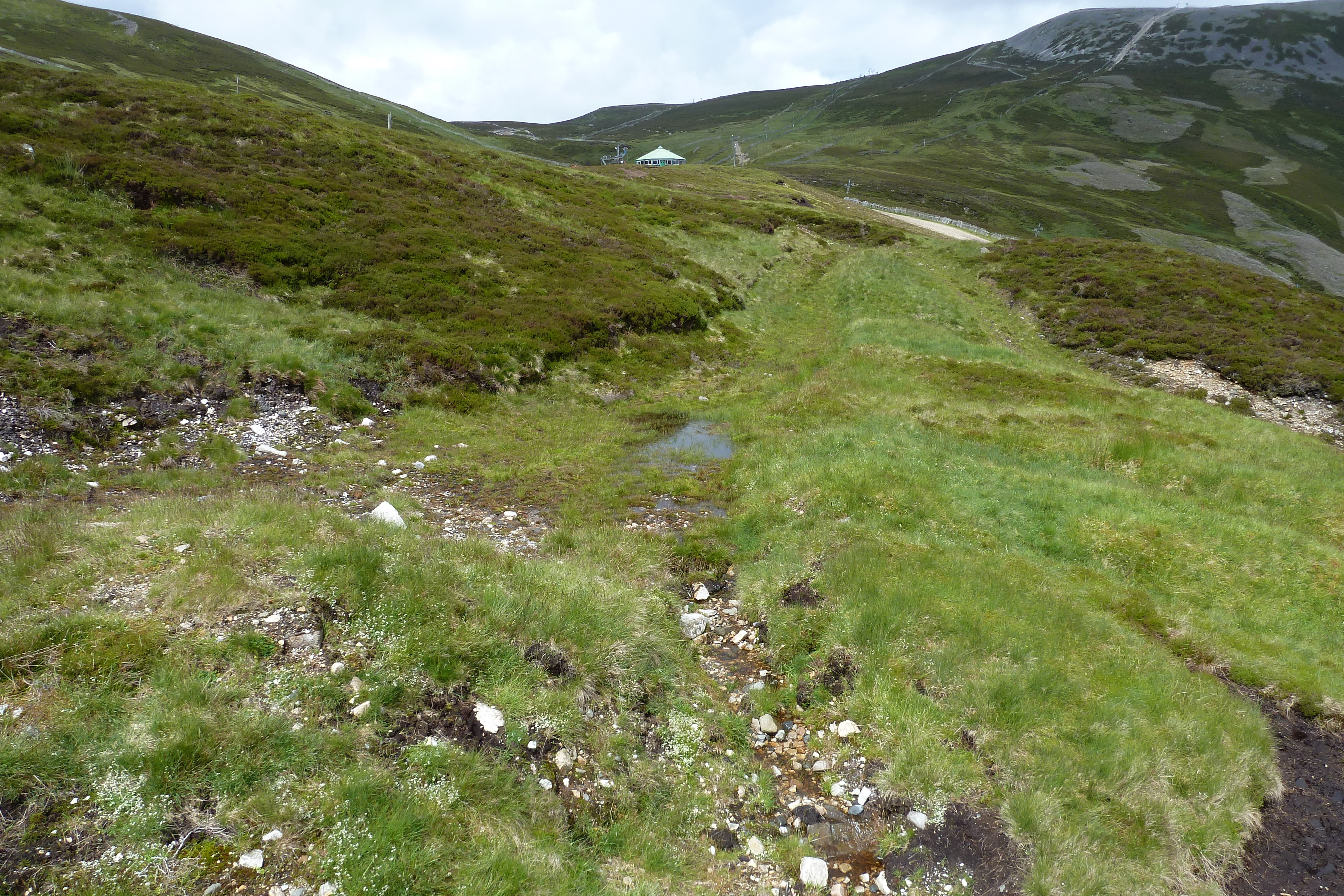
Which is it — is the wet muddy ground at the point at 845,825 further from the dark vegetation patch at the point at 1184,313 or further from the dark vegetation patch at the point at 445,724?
the dark vegetation patch at the point at 1184,313

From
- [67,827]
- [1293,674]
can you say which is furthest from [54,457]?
[1293,674]

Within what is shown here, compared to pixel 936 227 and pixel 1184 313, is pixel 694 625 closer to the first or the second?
pixel 1184 313

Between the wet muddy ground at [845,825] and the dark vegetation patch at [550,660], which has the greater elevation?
the dark vegetation patch at [550,660]

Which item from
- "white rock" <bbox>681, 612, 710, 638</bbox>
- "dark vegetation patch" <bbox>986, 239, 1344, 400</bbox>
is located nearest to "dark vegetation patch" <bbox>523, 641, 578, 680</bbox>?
"white rock" <bbox>681, 612, 710, 638</bbox>

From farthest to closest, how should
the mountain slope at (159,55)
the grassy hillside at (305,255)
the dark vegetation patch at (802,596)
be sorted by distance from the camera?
the mountain slope at (159,55), the grassy hillside at (305,255), the dark vegetation patch at (802,596)

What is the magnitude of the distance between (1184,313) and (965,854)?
49.8m

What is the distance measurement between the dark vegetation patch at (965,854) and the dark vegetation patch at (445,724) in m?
5.19

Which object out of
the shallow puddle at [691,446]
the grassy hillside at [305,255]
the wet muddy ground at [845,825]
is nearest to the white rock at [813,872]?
the wet muddy ground at [845,825]

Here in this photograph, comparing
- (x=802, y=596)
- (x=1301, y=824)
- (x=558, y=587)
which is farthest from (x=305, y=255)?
(x=1301, y=824)

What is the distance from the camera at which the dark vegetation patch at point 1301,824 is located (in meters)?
7.67

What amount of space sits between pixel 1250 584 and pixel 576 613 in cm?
1588

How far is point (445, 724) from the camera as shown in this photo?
701 centimetres

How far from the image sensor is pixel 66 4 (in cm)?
13312

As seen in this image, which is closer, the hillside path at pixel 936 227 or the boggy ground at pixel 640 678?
the boggy ground at pixel 640 678
